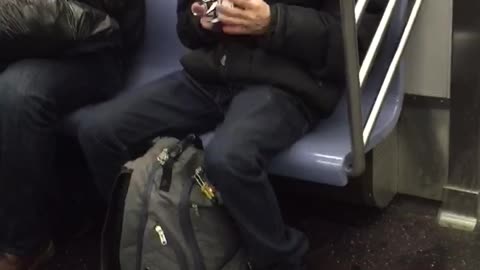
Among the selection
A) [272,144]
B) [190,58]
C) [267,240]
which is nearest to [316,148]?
[272,144]

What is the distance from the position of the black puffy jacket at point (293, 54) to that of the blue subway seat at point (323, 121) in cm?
7

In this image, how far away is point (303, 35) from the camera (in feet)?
5.09

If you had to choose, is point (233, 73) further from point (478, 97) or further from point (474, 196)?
point (474, 196)

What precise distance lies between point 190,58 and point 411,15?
0.53m

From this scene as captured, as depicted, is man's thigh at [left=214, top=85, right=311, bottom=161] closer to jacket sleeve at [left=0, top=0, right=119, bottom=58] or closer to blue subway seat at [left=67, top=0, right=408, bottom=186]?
blue subway seat at [left=67, top=0, right=408, bottom=186]

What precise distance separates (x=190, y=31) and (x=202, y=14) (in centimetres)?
10

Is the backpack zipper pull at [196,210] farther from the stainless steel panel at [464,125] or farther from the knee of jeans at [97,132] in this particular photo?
the stainless steel panel at [464,125]

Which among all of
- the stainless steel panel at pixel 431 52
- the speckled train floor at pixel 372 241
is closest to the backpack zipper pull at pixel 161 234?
the speckled train floor at pixel 372 241

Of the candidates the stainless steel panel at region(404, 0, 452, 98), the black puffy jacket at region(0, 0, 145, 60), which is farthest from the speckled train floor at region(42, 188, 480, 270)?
the black puffy jacket at region(0, 0, 145, 60)

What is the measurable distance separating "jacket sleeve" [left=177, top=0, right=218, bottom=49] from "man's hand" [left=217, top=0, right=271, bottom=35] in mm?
142

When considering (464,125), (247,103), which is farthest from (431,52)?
(247,103)

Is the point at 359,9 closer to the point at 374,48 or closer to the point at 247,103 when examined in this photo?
the point at 374,48

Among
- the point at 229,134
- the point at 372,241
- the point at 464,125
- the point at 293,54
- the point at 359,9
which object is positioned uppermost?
the point at 359,9

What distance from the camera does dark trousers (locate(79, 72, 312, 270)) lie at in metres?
1.52
